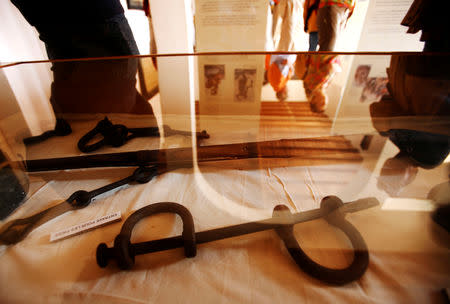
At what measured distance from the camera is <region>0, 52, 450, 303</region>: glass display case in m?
0.40

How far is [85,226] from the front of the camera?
508 millimetres

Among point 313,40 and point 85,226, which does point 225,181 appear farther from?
point 313,40

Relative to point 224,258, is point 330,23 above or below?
above

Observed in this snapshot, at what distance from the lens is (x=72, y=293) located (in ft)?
1.26

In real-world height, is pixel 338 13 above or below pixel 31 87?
above

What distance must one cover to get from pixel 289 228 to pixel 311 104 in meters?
0.64

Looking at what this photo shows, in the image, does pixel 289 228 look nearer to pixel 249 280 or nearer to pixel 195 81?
pixel 249 280

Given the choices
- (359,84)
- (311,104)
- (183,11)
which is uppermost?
→ (183,11)

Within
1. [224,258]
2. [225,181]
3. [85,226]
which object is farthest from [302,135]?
[85,226]

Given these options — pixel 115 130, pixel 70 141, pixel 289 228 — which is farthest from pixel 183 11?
pixel 289 228

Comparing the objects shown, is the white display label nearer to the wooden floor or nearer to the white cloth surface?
the white cloth surface

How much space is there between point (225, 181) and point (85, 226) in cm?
38

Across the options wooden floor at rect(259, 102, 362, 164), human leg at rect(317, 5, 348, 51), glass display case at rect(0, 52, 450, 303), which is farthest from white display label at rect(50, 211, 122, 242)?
human leg at rect(317, 5, 348, 51)

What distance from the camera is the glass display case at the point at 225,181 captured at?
0.40 m
